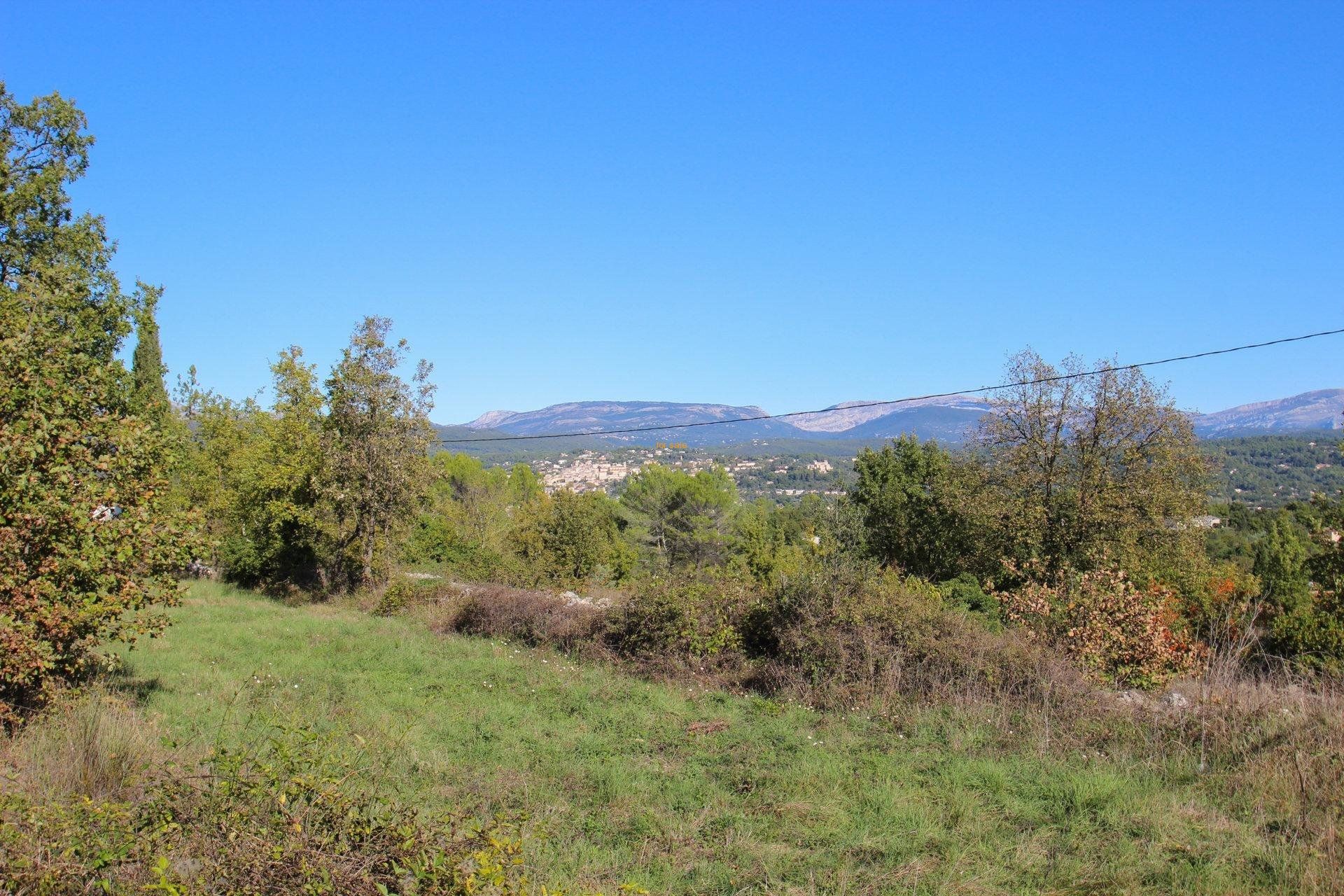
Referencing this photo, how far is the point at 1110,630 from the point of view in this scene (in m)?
12.6

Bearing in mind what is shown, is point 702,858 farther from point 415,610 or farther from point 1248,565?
point 1248,565

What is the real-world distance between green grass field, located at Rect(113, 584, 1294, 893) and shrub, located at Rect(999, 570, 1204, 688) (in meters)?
4.52

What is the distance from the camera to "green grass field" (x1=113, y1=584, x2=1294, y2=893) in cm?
516

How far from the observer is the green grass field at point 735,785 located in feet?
16.9

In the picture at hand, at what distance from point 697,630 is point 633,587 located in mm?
1641

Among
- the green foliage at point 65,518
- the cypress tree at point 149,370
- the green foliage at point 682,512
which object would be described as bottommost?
the green foliage at point 682,512

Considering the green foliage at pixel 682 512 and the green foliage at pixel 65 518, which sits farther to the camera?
the green foliage at pixel 682 512

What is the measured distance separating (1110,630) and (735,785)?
8.49 metres

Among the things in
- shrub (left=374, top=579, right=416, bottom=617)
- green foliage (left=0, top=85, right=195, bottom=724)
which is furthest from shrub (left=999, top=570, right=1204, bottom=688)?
shrub (left=374, top=579, right=416, bottom=617)

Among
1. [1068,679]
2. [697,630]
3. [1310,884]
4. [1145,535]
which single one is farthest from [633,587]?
[1145,535]

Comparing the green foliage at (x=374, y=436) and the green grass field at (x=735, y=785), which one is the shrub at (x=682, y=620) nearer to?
the green grass field at (x=735, y=785)

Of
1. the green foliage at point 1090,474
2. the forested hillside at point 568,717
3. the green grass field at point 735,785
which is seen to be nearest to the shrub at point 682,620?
the forested hillside at point 568,717

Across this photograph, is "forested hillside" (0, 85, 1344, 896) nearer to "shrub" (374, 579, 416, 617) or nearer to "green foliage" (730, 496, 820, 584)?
"shrub" (374, 579, 416, 617)

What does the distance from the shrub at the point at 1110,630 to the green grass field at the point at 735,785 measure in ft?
14.8
